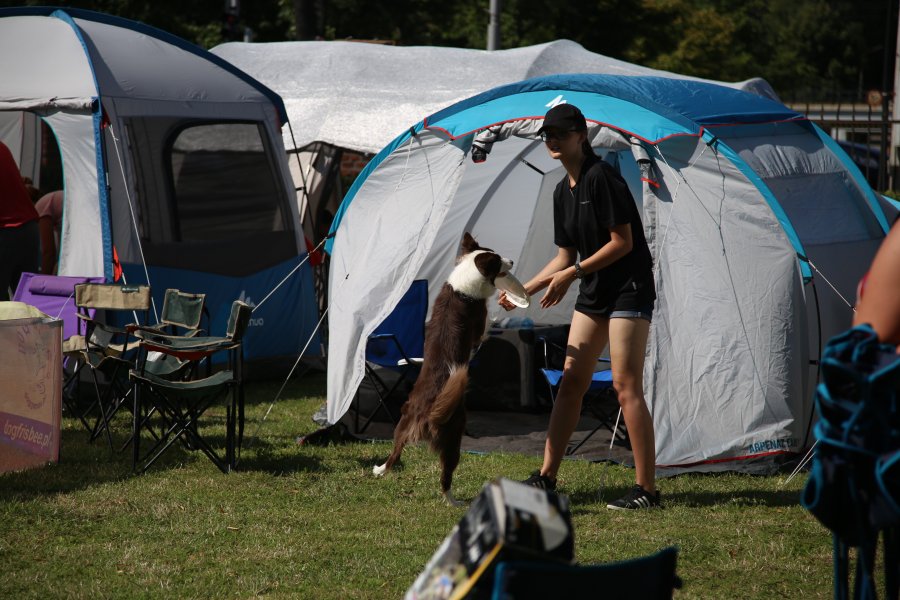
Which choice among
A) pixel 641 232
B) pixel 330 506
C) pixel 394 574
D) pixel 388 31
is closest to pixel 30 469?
pixel 330 506

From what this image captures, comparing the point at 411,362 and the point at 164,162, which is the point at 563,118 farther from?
the point at 164,162

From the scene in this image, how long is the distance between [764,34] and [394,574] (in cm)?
4022

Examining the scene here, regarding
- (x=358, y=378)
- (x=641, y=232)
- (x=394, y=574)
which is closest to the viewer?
(x=394, y=574)

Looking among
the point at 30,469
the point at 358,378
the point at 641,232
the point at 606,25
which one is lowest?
the point at 30,469

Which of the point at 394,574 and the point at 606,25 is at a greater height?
the point at 606,25

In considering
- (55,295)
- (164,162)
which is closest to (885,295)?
(55,295)

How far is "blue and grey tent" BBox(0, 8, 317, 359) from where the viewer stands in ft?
23.7

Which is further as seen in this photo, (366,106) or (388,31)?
(388,31)

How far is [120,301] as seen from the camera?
6.21 metres

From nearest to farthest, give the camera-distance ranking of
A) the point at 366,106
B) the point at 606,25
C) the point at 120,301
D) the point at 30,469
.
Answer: the point at 30,469, the point at 120,301, the point at 366,106, the point at 606,25

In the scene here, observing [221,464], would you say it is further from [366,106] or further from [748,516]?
[366,106]

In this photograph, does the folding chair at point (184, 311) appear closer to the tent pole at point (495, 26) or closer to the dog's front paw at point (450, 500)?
the dog's front paw at point (450, 500)

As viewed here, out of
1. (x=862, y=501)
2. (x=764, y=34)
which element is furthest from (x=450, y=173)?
(x=764, y=34)

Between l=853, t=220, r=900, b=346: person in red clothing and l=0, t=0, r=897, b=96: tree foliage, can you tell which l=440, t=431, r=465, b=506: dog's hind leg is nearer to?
l=853, t=220, r=900, b=346: person in red clothing
